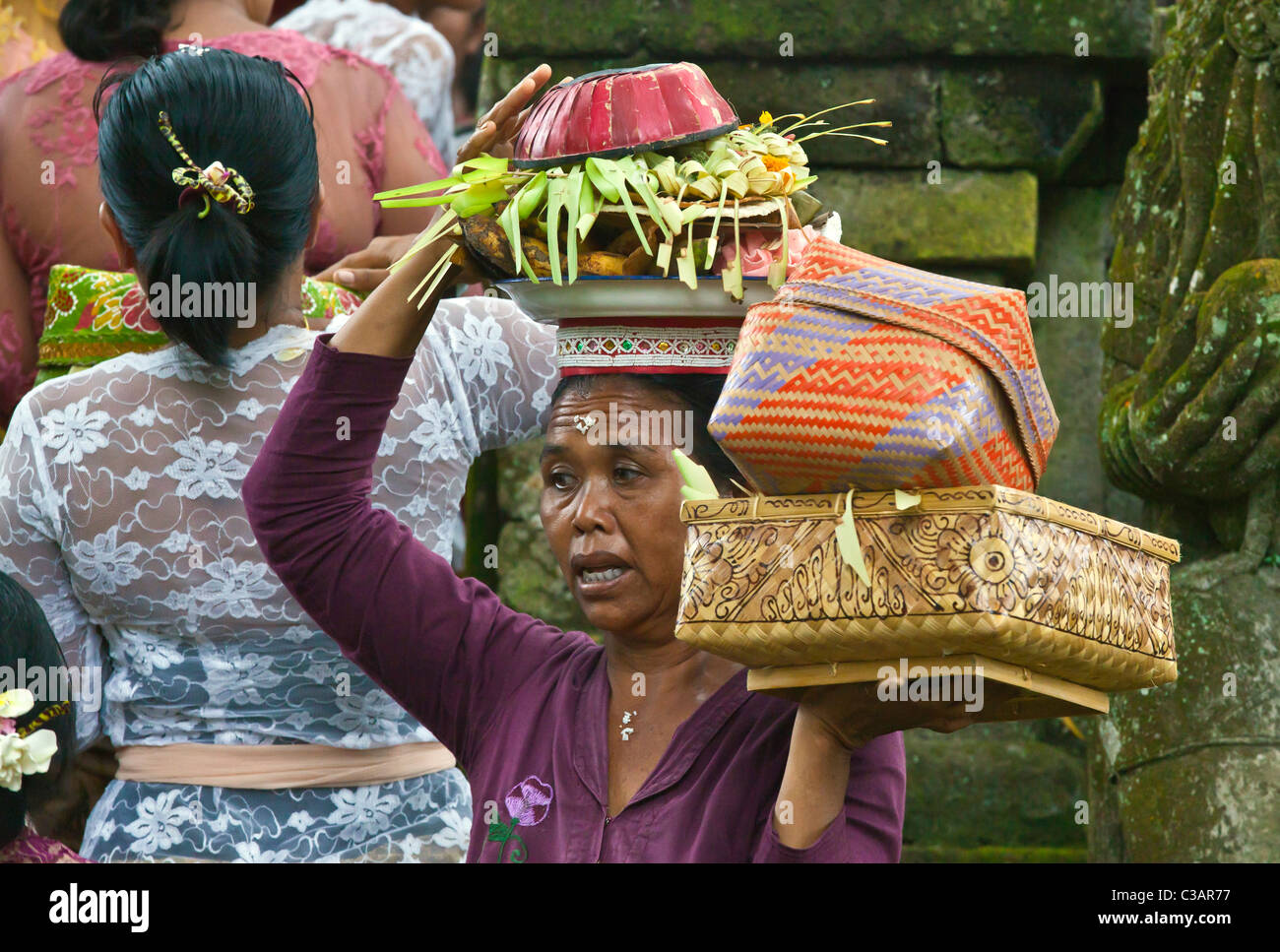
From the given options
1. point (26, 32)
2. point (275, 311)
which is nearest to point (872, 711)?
point (275, 311)

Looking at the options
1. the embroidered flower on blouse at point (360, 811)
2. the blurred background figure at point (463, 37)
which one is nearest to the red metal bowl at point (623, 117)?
the embroidered flower on blouse at point (360, 811)

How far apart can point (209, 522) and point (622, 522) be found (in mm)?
795

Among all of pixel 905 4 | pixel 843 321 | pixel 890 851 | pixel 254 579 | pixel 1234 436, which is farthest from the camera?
pixel 905 4

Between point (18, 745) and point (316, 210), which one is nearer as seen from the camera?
point (18, 745)

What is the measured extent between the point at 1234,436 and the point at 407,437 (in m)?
1.72

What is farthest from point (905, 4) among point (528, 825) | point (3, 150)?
point (528, 825)

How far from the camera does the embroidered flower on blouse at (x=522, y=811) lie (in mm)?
2340

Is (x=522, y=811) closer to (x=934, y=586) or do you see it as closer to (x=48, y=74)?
(x=934, y=586)

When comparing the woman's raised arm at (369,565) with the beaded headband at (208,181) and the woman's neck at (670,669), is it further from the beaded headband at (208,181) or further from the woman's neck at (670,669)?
the beaded headband at (208,181)

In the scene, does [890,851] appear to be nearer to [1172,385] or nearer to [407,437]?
[407,437]

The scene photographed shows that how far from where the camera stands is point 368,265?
3438 millimetres

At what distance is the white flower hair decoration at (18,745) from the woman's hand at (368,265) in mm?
1216

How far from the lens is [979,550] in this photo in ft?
6.00

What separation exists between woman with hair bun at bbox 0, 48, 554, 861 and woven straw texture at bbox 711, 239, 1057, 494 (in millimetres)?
980
